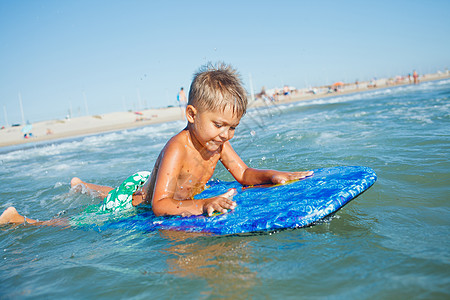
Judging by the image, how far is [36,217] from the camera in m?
3.69

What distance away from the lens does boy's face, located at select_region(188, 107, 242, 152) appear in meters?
2.49

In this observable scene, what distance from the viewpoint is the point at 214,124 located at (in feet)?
8.29

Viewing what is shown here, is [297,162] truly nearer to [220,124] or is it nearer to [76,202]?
[220,124]

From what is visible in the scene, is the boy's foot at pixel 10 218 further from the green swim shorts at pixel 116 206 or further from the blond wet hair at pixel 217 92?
the blond wet hair at pixel 217 92

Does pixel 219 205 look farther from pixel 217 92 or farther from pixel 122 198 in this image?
pixel 122 198

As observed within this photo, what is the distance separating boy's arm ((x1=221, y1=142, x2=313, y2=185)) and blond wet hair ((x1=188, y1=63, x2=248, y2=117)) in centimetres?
79

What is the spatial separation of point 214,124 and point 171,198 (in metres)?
0.70

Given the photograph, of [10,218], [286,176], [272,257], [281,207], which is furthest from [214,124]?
[10,218]

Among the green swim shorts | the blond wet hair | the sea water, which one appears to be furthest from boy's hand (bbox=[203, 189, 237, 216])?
the green swim shorts

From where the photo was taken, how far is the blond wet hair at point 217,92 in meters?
2.46

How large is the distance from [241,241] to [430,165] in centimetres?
249

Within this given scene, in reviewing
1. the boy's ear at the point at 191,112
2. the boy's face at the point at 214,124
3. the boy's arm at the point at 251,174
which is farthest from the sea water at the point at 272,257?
the boy's ear at the point at 191,112

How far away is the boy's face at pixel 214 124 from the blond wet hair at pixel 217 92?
0.13 ft

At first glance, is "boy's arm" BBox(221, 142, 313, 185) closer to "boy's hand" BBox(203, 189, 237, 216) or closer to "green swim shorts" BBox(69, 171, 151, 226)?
"boy's hand" BBox(203, 189, 237, 216)
